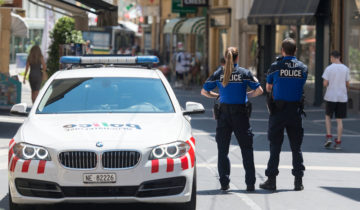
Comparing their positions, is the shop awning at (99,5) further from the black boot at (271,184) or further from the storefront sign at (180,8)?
the storefront sign at (180,8)

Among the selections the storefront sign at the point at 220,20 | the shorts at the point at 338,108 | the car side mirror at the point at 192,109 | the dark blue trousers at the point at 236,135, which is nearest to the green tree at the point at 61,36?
the shorts at the point at 338,108

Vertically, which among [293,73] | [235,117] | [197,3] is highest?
[197,3]

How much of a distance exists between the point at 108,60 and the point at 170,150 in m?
2.61

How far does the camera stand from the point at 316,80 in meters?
26.8

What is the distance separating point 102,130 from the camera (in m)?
7.85

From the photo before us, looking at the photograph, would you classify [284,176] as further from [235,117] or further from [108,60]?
[108,60]

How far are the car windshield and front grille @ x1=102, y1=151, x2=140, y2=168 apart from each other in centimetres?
114

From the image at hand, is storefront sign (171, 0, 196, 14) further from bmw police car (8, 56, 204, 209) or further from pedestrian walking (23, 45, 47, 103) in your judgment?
bmw police car (8, 56, 204, 209)

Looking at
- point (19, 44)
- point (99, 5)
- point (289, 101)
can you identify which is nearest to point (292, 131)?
point (289, 101)

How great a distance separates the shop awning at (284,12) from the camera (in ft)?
Result: 85.4

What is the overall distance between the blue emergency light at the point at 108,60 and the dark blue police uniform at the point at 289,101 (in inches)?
58.0

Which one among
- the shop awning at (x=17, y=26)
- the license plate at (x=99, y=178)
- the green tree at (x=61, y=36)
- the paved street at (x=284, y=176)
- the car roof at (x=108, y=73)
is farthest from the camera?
the shop awning at (x=17, y=26)

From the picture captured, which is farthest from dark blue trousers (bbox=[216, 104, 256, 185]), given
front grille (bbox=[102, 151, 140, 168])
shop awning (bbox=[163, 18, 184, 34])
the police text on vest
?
shop awning (bbox=[163, 18, 184, 34])

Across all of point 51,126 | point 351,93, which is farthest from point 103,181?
point 351,93
